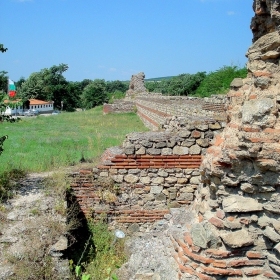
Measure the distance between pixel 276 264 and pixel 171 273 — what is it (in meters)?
1.14

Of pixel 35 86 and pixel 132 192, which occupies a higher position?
pixel 35 86

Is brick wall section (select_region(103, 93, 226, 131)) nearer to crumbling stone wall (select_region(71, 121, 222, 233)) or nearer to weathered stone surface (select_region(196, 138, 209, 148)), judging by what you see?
weathered stone surface (select_region(196, 138, 209, 148))

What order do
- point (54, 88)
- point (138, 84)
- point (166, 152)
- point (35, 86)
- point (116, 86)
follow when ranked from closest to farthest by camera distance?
point (166, 152), point (138, 84), point (35, 86), point (54, 88), point (116, 86)

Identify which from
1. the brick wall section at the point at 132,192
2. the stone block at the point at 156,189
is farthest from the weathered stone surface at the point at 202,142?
the stone block at the point at 156,189

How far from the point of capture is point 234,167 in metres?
3.57

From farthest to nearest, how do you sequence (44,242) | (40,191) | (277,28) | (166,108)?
(166,108), (40,191), (44,242), (277,28)

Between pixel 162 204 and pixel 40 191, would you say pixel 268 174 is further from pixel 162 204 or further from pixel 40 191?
pixel 40 191

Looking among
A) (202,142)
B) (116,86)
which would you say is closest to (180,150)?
(202,142)

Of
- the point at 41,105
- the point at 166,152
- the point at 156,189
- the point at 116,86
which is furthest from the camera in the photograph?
the point at 116,86

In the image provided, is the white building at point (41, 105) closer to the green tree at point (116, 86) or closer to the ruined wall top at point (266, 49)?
the green tree at point (116, 86)

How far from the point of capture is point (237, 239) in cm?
336

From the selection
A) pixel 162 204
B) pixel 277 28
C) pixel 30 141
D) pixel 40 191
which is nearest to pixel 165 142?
pixel 162 204

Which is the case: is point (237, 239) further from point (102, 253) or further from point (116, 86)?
point (116, 86)

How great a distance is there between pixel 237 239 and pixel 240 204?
0.34 meters
